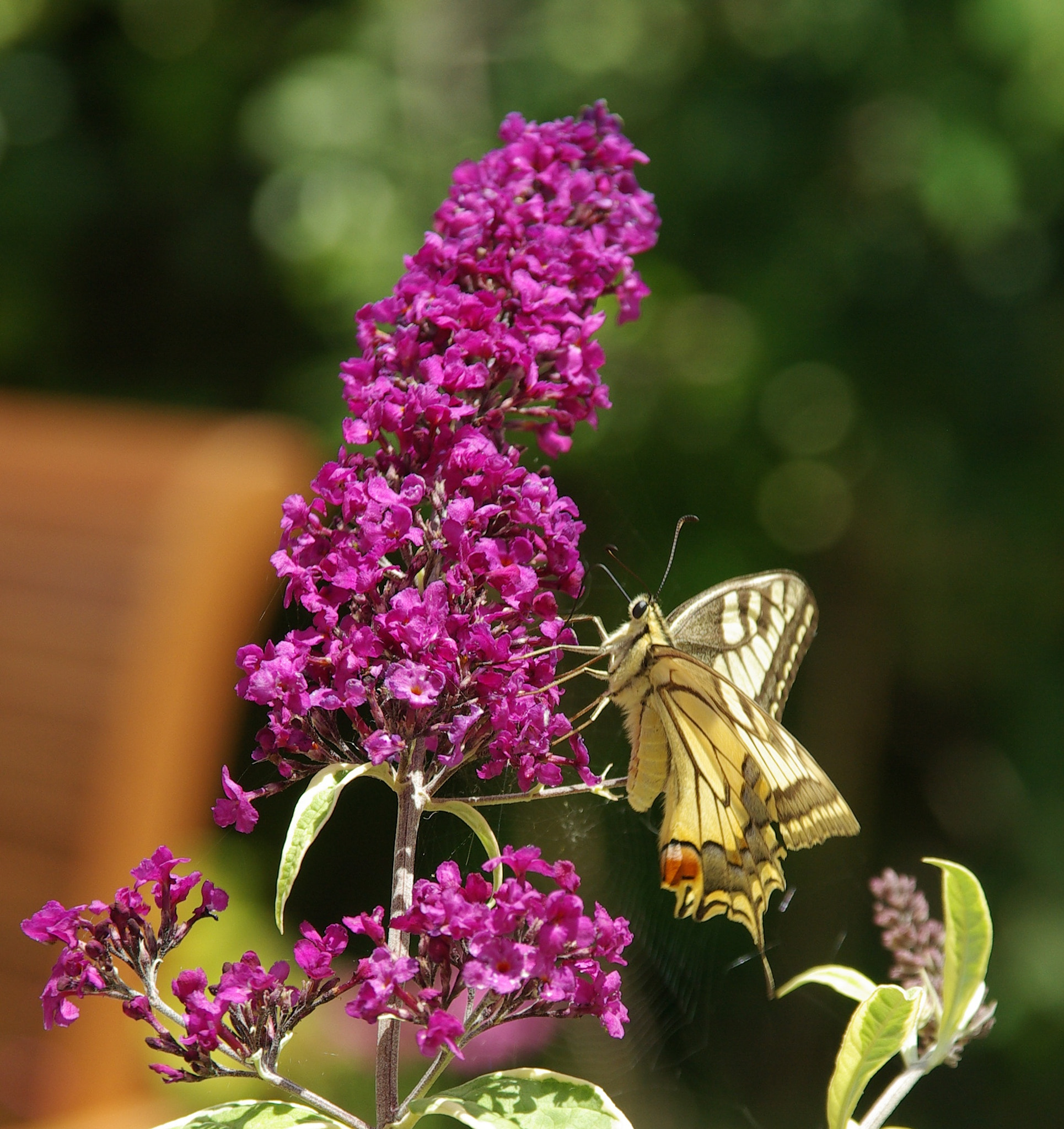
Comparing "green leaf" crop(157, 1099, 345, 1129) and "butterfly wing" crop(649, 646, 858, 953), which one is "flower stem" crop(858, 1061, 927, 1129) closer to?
"butterfly wing" crop(649, 646, 858, 953)

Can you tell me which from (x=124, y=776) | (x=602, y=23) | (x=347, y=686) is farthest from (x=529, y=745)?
(x=602, y=23)

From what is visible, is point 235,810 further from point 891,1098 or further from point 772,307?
point 772,307

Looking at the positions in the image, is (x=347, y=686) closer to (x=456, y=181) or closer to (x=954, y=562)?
(x=456, y=181)

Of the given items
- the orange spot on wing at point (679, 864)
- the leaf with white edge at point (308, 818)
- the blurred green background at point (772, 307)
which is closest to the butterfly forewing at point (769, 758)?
the orange spot on wing at point (679, 864)

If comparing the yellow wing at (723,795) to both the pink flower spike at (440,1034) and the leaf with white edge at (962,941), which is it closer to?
the leaf with white edge at (962,941)

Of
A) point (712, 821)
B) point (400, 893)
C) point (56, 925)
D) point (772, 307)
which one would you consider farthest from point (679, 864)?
point (772, 307)

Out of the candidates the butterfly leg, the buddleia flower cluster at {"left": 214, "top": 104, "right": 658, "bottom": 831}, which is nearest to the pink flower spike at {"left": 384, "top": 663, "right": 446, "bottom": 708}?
the buddleia flower cluster at {"left": 214, "top": 104, "right": 658, "bottom": 831}

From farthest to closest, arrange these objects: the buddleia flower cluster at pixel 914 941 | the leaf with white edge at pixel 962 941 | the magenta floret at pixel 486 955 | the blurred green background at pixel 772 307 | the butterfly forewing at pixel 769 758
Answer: the blurred green background at pixel 772 307, the butterfly forewing at pixel 769 758, the buddleia flower cluster at pixel 914 941, the leaf with white edge at pixel 962 941, the magenta floret at pixel 486 955
